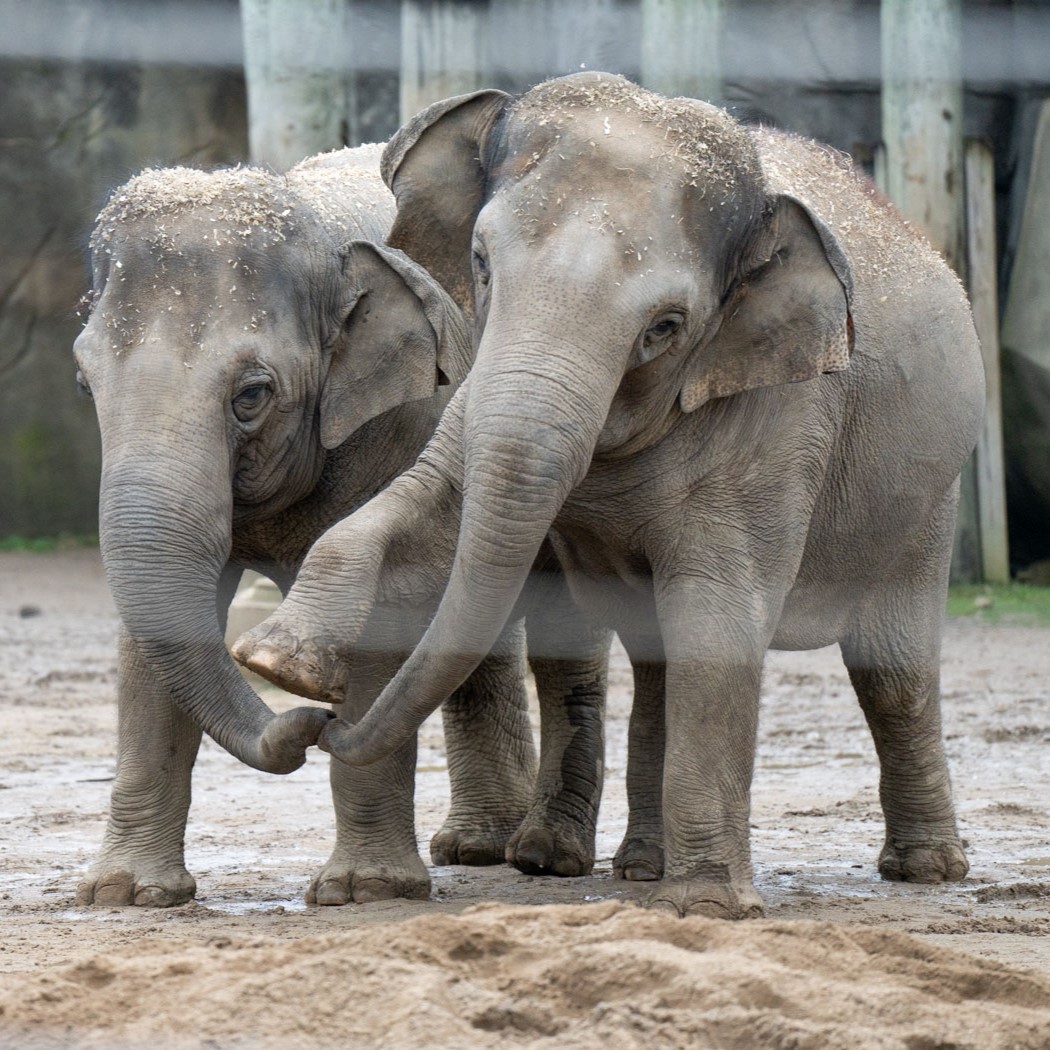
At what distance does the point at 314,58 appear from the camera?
28.7 ft

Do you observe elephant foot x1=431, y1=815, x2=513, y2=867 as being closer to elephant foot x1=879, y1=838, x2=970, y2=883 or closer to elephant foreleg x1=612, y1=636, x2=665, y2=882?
elephant foreleg x1=612, y1=636, x2=665, y2=882

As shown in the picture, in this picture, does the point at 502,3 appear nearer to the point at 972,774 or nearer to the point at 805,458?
the point at 972,774

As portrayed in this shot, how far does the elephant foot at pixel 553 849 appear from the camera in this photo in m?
5.03

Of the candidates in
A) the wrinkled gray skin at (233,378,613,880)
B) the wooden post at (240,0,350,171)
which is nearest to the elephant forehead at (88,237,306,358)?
the wrinkled gray skin at (233,378,613,880)

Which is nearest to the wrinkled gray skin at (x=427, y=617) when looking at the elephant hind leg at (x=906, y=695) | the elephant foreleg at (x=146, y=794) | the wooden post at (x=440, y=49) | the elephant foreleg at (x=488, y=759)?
the elephant foreleg at (x=488, y=759)

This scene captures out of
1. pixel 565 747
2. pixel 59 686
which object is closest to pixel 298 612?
pixel 565 747

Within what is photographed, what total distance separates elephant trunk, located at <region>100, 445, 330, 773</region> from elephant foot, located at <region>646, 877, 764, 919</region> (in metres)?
0.75

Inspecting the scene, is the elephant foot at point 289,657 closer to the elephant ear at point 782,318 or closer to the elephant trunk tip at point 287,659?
the elephant trunk tip at point 287,659

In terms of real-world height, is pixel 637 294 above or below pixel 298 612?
above

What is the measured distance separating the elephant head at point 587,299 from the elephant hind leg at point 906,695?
1.09 m

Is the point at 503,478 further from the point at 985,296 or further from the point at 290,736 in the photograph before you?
the point at 985,296

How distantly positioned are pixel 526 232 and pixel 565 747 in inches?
70.9

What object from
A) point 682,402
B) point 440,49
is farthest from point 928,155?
point 682,402

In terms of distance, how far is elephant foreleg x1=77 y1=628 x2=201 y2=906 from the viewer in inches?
180
